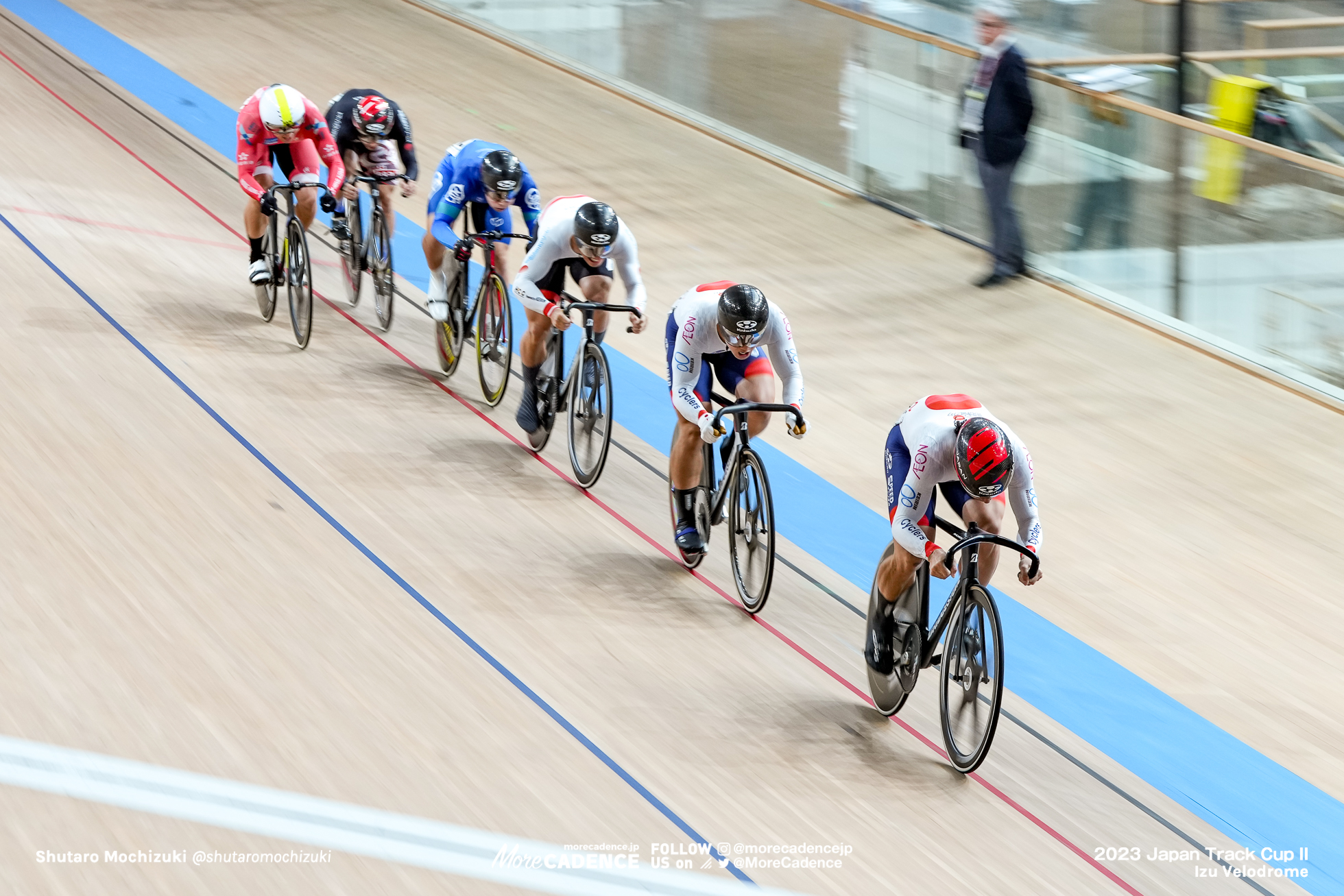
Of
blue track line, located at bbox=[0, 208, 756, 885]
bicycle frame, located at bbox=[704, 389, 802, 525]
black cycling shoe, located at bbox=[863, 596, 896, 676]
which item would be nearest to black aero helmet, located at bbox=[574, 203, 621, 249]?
bicycle frame, located at bbox=[704, 389, 802, 525]

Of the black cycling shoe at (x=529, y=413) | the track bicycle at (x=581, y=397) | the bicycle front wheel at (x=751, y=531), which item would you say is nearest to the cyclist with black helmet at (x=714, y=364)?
the bicycle front wheel at (x=751, y=531)

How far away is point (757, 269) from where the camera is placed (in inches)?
320

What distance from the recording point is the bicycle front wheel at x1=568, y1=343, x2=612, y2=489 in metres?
5.32

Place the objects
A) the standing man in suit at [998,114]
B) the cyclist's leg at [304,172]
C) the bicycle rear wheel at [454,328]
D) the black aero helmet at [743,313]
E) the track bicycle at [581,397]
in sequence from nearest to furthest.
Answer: the black aero helmet at [743,313] < the track bicycle at [581,397] < the bicycle rear wheel at [454,328] < the cyclist's leg at [304,172] < the standing man in suit at [998,114]

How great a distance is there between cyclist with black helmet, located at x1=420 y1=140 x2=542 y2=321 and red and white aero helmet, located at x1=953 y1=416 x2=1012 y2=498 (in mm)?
2561

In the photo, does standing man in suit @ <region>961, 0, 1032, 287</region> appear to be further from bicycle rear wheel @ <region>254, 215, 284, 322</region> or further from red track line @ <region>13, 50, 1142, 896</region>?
bicycle rear wheel @ <region>254, 215, 284, 322</region>

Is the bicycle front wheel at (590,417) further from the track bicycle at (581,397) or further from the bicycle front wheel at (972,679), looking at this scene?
the bicycle front wheel at (972,679)

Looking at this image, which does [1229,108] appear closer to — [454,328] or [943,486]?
[454,328]

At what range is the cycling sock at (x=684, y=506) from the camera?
4.94 metres

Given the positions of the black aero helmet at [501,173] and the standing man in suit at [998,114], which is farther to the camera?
the standing man in suit at [998,114]

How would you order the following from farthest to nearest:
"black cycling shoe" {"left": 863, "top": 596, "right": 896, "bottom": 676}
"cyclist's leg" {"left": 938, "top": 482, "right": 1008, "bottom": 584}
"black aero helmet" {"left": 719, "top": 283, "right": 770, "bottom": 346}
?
"black aero helmet" {"left": 719, "top": 283, "right": 770, "bottom": 346} → "black cycling shoe" {"left": 863, "top": 596, "right": 896, "bottom": 676} → "cyclist's leg" {"left": 938, "top": 482, "right": 1008, "bottom": 584}

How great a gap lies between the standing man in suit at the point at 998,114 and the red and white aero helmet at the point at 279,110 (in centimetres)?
356

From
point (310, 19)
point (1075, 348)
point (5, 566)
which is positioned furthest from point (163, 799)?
point (310, 19)

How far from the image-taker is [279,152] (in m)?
6.71
